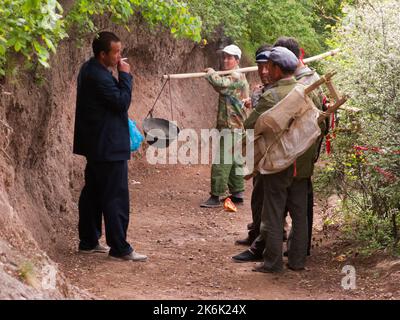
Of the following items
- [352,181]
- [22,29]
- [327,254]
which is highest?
[22,29]

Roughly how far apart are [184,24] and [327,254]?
9.19 ft

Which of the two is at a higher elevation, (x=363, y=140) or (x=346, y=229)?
(x=363, y=140)

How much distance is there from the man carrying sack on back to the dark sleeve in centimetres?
315

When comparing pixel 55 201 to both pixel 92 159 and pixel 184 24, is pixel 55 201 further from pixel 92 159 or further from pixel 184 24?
pixel 184 24

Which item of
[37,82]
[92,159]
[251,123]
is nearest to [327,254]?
[251,123]

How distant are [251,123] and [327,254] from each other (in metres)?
1.71

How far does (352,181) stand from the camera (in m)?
8.70

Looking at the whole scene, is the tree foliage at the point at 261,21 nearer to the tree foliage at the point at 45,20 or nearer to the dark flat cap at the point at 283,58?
the tree foliage at the point at 45,20

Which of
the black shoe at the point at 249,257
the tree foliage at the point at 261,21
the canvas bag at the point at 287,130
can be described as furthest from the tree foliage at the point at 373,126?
the tree foliage at the point at 261,21

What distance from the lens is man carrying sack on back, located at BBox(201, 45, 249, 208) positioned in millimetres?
10766

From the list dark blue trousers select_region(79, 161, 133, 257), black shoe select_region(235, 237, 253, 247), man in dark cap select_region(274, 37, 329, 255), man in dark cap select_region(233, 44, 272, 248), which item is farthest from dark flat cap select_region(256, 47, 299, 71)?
black shoe select_region(235, 237, 253, 247)
